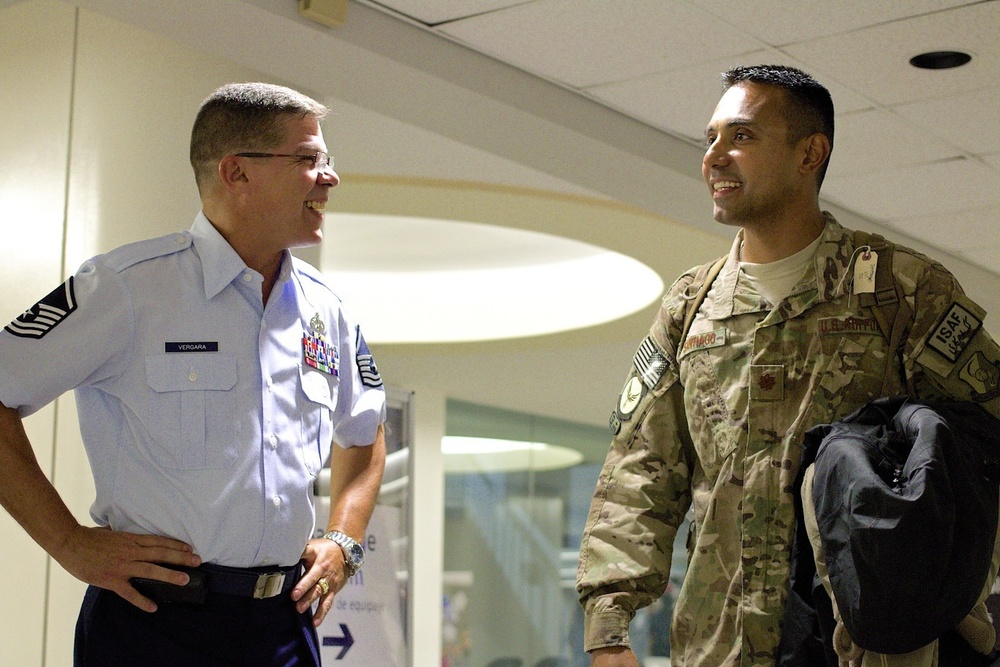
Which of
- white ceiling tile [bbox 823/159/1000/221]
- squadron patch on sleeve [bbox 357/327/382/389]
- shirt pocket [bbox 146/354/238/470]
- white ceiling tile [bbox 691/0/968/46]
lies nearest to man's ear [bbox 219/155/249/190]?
shirt pocket [bbox 146/354/238/470]

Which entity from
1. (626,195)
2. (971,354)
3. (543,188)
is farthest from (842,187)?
(971,354)

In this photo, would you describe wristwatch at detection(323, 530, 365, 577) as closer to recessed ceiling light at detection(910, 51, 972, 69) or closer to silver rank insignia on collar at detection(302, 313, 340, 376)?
silver rank insignia on collar at detection(302, 313, 340, 376)

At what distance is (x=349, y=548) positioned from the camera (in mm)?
2506

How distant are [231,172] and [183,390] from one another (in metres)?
0.44

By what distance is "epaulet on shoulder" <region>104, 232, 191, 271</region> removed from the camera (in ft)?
7.35

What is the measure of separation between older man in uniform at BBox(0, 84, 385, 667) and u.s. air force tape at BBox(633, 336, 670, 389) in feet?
2.12

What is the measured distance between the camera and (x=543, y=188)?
273 inches

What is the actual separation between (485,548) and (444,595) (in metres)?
0.86

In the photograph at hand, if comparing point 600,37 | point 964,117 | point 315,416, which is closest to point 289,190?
point 315,416

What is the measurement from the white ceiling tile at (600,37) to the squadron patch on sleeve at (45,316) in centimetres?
226

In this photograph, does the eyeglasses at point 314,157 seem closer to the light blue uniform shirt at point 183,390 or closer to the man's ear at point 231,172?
the man's ear at point 231,172

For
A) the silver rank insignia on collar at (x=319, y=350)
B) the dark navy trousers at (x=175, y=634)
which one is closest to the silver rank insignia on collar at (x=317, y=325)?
the silver rank insignia on collar at (x=319, y=350)

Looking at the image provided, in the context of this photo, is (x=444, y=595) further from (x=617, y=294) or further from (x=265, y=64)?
(x=265, y=64)

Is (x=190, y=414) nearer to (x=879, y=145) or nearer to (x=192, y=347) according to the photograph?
(x=192, y=347)
